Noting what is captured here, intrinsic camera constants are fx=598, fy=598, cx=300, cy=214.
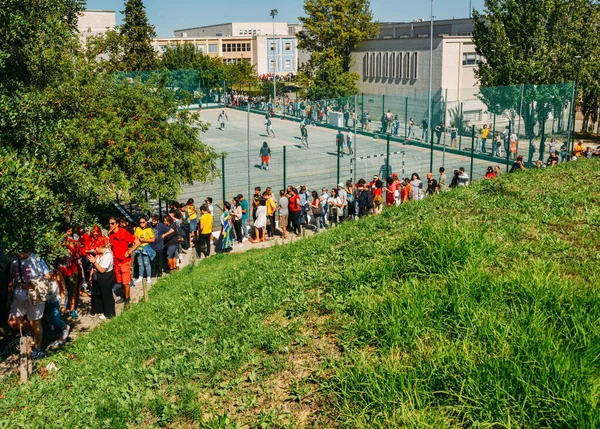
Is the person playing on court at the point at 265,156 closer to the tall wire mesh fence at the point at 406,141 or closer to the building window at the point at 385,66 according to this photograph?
the tall wire mesh fence at the point at 406,141

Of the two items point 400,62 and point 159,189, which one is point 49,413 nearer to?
point 159,189

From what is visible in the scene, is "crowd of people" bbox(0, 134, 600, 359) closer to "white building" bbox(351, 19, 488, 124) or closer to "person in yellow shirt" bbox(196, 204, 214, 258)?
"person in yellow shirt" bbox(196, 204, 214, 258)

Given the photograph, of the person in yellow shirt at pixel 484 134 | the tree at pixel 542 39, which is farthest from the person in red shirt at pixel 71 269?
the tree at pixel 542 39

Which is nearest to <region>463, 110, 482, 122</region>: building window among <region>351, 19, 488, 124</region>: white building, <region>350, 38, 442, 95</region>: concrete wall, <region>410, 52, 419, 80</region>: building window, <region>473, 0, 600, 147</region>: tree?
<region>473, 0, 600, 147</region>: tree

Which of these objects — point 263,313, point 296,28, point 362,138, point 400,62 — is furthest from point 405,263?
point 296,28

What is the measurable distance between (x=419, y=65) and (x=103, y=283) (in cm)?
4329

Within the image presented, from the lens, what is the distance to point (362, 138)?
97.4 feet

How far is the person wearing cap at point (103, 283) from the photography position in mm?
10312

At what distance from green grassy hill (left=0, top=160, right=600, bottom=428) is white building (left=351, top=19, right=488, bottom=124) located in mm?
34051

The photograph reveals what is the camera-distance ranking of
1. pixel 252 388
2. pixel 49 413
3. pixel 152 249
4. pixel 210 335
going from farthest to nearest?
pixel 152 249 → pixel 210 335 → pixel 49 413 → pixel 252 388

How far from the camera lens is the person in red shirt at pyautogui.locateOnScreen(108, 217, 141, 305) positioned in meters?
10.9

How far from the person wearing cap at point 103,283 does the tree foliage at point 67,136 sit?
34.4 inches

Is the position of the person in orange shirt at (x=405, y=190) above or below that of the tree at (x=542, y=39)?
below

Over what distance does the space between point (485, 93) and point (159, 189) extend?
2014cm
